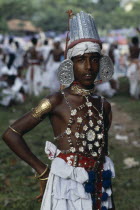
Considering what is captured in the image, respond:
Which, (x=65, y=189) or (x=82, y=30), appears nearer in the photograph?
(x=65, y=189)

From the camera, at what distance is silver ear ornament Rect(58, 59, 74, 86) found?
3.19 metres

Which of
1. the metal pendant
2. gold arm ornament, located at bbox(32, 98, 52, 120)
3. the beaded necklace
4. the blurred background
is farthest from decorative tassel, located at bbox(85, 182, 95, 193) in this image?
the blurred background

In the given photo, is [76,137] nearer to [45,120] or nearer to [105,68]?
[105,68]

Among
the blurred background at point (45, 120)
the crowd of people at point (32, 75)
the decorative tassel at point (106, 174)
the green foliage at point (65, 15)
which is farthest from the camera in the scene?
the green foliage at point (65, 15)

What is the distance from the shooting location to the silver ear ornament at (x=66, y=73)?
10.5 feet

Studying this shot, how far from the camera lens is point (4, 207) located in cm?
572

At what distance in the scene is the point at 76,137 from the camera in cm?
315

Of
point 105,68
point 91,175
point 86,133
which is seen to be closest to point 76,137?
point 86,133

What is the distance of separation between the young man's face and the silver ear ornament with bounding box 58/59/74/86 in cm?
3

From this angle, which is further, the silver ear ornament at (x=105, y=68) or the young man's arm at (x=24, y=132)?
the silver ear ornament at (x=105, y=68)

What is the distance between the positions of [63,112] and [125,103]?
1081cm

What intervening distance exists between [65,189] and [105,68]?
3.34 feet

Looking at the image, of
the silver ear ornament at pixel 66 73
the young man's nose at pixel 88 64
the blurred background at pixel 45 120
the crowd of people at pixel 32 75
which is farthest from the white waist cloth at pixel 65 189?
the crowd of people at pixel 32 75

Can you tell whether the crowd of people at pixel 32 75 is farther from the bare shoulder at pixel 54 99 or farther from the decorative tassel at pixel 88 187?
the decorative tassel at pixel 88 187
